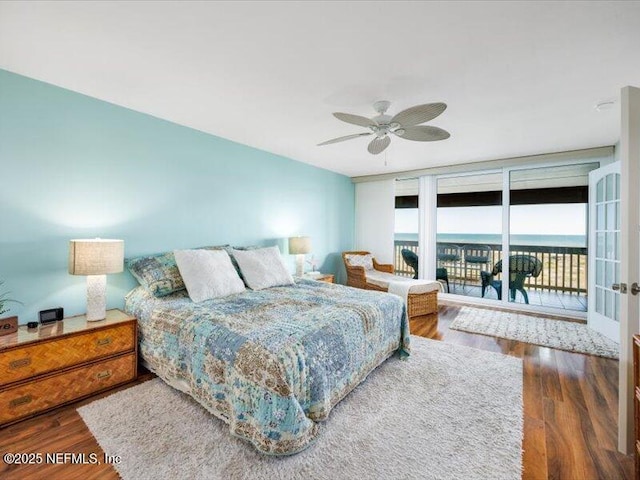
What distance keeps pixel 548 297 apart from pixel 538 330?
6.07ft

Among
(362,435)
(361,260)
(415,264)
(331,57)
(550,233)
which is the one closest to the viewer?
(362,435)

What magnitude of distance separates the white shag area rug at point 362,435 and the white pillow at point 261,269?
3.90 ft

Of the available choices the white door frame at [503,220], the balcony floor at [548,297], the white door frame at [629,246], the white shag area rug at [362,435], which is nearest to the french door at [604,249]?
the white door frame at [503,220]

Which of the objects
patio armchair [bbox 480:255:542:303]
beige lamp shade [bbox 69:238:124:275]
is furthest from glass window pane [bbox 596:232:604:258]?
beige lamp shade [bbox 69:238:124:275]

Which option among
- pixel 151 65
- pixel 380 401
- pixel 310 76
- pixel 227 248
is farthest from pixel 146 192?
pixel 380 401

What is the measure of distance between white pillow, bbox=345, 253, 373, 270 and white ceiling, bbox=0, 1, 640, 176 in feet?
8.49

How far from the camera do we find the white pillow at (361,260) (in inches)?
198

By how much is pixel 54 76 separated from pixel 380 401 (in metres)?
3.45

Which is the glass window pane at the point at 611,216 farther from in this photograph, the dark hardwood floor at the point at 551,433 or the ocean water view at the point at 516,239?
the dark hardwood floor at the point at 551,433

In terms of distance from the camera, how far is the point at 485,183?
17.3 feet

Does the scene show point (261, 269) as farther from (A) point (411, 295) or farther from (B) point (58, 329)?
(A) point (411, 295)

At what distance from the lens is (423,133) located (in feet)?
8.02

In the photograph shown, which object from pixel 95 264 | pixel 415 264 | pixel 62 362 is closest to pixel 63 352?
pixel 62 362

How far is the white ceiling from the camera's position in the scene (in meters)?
1.51
